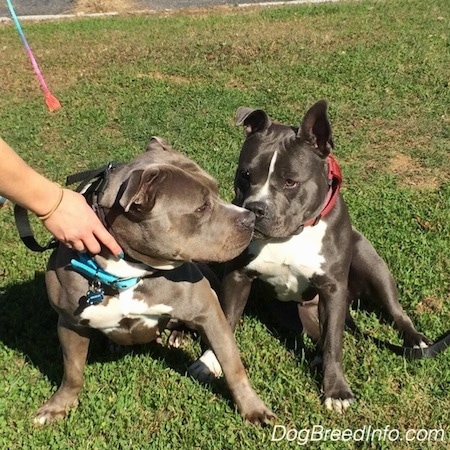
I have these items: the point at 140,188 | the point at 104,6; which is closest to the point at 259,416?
the point at 140,188

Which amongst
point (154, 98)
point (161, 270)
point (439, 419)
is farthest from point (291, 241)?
point (154, 98)

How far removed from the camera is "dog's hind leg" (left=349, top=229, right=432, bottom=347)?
4.16 metres

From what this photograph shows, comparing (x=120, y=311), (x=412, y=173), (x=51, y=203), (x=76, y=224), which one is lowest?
(x=412, y=173)

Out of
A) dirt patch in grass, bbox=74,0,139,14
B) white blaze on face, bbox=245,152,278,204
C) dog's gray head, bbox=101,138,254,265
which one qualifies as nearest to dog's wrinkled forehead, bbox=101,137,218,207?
dog's gray head, bbox=101,138,254,265

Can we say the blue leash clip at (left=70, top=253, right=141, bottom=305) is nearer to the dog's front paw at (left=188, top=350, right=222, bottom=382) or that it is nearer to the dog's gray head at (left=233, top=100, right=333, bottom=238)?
the dog's gray head at (left=233, top=100, right=333, bottom=238)

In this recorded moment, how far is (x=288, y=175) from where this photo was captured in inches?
144

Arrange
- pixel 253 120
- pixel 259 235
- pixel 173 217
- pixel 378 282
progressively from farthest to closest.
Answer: pixel 378 282
pixel 253 120
pixel 259 235
pixel 173 217

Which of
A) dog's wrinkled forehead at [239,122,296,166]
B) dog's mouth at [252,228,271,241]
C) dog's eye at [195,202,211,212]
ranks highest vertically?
dog's eye at [195,202,211,212]

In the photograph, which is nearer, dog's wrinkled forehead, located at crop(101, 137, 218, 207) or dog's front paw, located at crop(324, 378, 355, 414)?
dog's wrinkled forehead, located at crop(101, 137, 218, 207)

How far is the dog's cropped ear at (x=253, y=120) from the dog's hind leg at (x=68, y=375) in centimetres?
145

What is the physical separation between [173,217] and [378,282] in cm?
161

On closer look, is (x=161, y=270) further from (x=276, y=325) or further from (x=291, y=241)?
(x=276, y=325)

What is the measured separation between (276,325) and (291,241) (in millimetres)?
847

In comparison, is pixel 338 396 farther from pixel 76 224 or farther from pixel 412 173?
pixel 412 173
